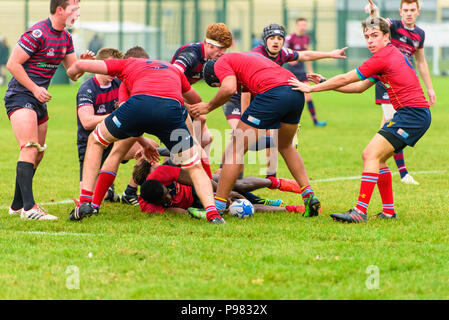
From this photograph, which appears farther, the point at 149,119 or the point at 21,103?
the point at 21,103

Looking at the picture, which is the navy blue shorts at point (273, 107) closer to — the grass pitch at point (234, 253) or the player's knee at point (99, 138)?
the grass pitch at point (234, 253)

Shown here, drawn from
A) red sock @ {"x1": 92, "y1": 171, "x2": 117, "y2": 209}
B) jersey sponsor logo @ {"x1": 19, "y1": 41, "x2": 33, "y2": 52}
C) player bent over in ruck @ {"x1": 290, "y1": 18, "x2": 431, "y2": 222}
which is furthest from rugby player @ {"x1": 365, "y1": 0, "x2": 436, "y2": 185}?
jersey sponsor logo @ {"x1": 19, "y1": 41, "x2": 33, "y2": 52}

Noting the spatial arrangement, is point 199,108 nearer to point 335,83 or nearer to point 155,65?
point 155,65

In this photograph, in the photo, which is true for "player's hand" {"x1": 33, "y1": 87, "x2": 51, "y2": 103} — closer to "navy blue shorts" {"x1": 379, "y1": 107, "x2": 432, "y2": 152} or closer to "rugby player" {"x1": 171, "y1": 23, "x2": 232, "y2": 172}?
"rugby player" {"x1": 171, "y1": 23, "x2": 232, "y2": 172}

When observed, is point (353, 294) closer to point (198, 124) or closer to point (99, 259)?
point (99, 259)

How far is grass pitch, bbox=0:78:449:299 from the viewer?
4672 millimetres

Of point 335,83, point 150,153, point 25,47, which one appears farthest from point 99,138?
point 335,83

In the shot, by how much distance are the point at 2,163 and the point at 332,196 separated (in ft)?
19.1

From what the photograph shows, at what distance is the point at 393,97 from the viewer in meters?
7.02

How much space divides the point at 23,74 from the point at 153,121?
149 centimetres

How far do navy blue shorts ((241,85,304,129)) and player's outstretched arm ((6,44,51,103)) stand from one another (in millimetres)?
2050

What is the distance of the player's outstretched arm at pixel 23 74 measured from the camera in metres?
7.09

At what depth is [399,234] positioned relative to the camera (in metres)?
6.30

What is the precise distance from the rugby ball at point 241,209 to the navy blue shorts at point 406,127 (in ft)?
5.04
